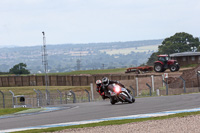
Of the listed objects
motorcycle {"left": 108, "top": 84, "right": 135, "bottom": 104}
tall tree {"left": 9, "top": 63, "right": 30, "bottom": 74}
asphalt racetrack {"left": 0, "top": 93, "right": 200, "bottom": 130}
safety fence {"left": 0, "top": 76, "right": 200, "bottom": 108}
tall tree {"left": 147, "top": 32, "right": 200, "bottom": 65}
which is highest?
tall tree {"left": 147, "top": 32, "right": 200, "bottom": 65}

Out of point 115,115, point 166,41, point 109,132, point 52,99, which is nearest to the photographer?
point 109,132

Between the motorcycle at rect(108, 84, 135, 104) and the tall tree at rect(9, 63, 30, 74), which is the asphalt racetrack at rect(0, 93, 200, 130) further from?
the tall tree at rect(9, 63, 30, 74)

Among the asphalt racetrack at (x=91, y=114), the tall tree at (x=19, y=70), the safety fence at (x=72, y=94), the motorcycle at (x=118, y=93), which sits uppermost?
the motorcycle at (x=118, y=93)

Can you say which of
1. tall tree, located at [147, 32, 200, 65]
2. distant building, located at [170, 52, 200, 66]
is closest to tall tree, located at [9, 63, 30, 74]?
tall tree, located at [147, 32, 200, 65]

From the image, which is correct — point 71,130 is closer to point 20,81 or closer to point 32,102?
point 32,102

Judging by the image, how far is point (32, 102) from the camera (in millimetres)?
39062

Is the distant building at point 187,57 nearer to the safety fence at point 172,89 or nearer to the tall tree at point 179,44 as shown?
the safety fence at point 172,89

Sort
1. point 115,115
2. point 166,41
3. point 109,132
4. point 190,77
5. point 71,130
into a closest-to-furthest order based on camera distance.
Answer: point 109,132 < point 71,130 < point 115,115 < point 190,77 < point 166,41

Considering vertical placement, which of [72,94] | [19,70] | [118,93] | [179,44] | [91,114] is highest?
[179,44]

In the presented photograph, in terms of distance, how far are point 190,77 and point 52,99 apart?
48.3ft

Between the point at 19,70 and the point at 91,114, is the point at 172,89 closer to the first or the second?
the point at 91,114

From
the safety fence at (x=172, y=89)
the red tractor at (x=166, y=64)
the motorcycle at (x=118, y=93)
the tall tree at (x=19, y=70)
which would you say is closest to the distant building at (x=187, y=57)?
the red tractor at (x=166, y=64)

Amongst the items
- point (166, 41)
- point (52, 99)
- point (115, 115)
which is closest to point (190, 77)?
point (52, 99)

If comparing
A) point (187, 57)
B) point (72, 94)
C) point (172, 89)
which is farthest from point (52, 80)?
point (172, 89)
